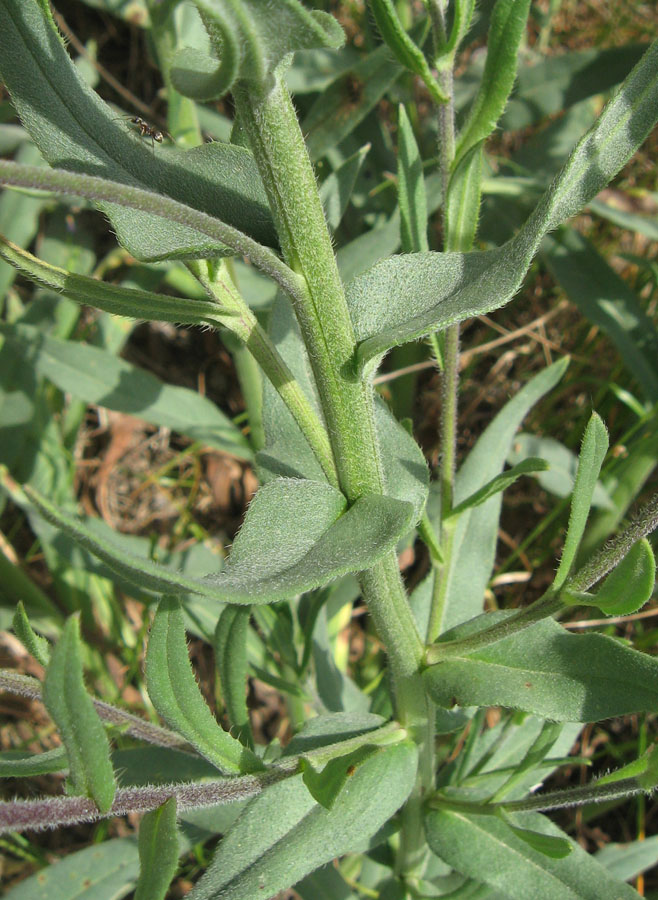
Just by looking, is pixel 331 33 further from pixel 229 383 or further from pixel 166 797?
pixel 229 383

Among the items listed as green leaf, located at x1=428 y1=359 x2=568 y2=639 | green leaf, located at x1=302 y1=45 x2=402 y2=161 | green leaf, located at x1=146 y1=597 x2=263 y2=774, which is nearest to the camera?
green leaf, located at x1=146 y1=597 x2=263 y2=774

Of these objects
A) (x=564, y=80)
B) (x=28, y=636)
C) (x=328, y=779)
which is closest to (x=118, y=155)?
(x=28, y=636)

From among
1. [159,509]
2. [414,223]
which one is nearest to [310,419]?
[414,223]

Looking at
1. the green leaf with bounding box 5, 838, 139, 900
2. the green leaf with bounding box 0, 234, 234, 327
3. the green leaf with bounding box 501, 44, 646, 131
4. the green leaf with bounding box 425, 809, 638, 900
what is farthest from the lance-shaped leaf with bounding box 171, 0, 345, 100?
the green leaf with bounding box 501, 44, 646, 131

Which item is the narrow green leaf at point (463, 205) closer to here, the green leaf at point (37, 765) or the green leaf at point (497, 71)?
the green leaf at point (497, 71)

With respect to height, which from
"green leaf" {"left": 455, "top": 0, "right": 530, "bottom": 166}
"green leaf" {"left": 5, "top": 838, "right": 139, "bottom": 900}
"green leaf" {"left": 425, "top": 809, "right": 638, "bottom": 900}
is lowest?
"green leaf" {"left": 5, "top": 838, "right": 139, "bottom": 900}

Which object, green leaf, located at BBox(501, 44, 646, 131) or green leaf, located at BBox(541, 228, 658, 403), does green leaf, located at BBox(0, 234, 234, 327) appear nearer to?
green leaf, located at BBox(541, 228, 658, 403)

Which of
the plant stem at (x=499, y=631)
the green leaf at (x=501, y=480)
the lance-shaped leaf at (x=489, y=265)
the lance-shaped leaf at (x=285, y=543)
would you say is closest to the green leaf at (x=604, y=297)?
the green leaf at (x=501, y=480)

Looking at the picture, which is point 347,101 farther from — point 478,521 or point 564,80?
point 478,521
